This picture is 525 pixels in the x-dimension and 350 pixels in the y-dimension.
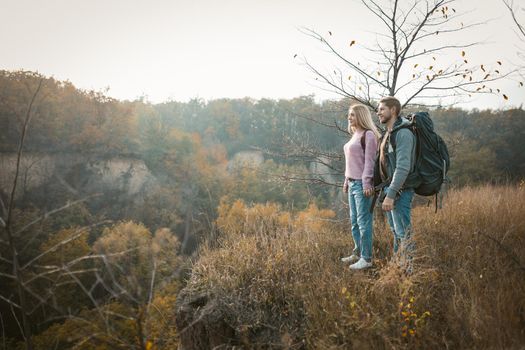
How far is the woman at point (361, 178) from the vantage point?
356 cm

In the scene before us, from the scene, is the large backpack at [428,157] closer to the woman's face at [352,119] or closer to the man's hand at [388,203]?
the man's hand at [388,203]

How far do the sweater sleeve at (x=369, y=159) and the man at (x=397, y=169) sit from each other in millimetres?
88

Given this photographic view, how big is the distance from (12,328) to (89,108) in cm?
2436

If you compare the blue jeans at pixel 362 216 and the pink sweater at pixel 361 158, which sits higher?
the pink sweater at pixel 361 158

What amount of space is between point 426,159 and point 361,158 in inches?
27.2

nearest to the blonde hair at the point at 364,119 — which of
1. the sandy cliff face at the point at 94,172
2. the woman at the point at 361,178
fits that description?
the woman at the point at 361,178

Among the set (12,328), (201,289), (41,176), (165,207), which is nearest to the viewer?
(201,289)

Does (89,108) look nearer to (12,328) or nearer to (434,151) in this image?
(12,328)

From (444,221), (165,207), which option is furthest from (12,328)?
(444,221)

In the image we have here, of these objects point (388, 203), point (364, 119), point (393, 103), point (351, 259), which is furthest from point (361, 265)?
Result: point (393, 103)

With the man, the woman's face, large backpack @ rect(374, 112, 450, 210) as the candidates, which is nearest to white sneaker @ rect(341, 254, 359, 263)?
the man

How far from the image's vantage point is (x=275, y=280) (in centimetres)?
372

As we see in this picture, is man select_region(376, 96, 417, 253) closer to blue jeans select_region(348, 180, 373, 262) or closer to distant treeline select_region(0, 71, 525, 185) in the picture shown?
blue jeans select_region(348, 180, 373, 262)

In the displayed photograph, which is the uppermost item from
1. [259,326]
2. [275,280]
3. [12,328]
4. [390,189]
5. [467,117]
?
[467,117]
